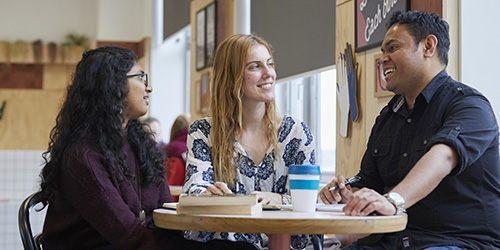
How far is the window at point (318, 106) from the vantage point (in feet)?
15.9

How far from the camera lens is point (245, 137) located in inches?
105

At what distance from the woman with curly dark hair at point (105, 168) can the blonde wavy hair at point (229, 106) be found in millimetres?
266

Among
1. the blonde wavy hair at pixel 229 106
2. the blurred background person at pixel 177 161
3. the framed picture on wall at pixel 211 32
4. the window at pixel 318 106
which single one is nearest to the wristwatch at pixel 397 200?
the blonde wavy hair at pixel 229 106

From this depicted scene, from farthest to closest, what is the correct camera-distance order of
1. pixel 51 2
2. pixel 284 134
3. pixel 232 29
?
1. pixel 51 2
2. pixel 232 29
3. pixel 284 134

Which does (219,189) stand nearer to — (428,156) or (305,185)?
(305,185)

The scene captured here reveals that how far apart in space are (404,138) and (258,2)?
3303 millimetres

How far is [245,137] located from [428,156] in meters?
0.88

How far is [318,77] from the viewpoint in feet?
16.6

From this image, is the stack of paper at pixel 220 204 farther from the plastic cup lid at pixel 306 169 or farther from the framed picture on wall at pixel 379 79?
the framed picture on wall at pixel 379 79

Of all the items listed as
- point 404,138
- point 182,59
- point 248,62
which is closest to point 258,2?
point 248,62

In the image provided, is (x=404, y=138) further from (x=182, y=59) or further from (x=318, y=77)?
(x=182, y=59)

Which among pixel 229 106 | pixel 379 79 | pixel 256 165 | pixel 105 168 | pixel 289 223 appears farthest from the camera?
pixel 379 79

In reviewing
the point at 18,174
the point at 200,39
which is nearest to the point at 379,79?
the point at 200,39

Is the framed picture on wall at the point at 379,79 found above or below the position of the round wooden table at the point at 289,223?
above
